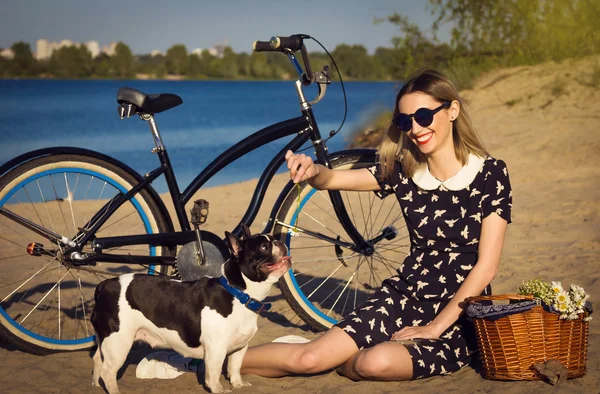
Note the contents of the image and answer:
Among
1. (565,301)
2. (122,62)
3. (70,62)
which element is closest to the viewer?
(565,301)

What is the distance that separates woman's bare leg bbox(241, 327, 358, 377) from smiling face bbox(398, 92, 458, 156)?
Answer: 1.02m

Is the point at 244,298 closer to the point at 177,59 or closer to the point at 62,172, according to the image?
the point at 62,172

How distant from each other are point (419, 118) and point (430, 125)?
0.08 metres

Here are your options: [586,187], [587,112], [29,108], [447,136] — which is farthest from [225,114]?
[447,136]

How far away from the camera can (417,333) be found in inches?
137

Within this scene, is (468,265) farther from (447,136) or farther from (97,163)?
(97,163)

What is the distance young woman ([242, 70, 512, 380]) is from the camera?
346 centimetres

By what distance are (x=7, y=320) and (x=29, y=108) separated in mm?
25928

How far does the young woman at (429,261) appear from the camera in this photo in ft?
11.3

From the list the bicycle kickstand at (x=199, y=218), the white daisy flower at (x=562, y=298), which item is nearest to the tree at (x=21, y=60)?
the bicycle kickstand at (x=199, y=218)

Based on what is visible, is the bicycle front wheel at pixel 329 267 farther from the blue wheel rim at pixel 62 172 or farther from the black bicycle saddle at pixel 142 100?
A: the black bicycle saddle at pixel 142 100

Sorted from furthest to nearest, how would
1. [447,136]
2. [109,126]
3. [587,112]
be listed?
[109,126] → [587,112] → [447,136]

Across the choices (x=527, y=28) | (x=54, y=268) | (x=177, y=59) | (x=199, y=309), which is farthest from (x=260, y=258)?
(x=177, y=59)

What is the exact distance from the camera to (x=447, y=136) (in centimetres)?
369
